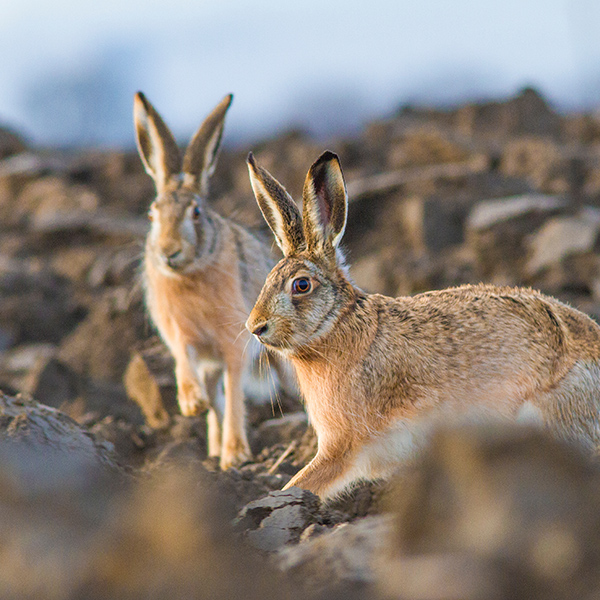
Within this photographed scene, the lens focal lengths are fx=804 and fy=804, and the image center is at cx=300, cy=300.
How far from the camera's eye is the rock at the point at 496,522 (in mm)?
1829

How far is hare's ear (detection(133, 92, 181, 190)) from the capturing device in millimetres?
6340

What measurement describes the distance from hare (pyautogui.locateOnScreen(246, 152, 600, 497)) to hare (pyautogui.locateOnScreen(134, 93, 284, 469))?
162 centimetres

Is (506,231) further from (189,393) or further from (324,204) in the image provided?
(324,204)

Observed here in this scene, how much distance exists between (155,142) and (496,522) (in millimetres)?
5093

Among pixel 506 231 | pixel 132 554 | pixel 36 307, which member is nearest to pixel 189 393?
pixel 132 554

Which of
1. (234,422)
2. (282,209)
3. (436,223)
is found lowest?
(234,422)

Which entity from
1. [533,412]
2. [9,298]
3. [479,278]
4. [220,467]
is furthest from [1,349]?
[533,412]

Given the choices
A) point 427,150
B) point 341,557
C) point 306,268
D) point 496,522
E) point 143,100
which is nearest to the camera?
point 496,522

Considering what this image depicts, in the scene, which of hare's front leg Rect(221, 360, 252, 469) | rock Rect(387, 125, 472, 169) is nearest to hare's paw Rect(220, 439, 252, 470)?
hare's front leg Rect(221, 360, 252, 469)

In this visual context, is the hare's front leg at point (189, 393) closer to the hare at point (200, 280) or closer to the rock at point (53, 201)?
the hare at point (200, 280)

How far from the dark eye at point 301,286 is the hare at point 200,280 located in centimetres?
164

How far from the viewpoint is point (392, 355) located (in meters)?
4.10

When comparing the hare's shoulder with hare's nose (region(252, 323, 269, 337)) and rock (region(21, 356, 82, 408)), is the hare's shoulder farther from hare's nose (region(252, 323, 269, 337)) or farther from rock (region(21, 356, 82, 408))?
rock (region(21, 356, 82, 408))

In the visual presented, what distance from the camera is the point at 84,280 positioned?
1115 cm
